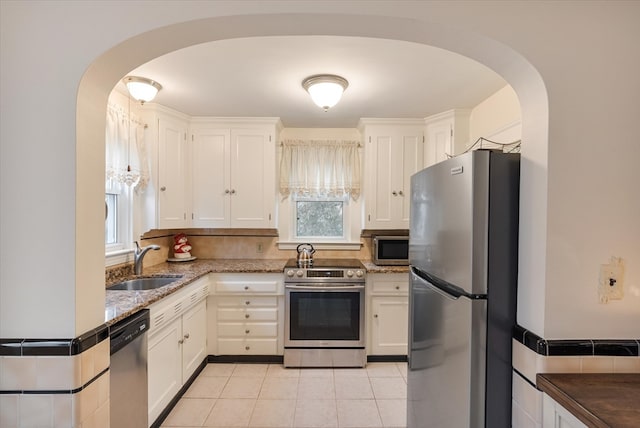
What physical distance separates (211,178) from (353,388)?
231 cm

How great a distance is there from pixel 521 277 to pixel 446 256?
11.1 inches

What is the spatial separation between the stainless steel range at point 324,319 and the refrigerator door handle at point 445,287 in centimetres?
133

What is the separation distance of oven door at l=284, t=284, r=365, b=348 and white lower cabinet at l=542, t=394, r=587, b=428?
193cm

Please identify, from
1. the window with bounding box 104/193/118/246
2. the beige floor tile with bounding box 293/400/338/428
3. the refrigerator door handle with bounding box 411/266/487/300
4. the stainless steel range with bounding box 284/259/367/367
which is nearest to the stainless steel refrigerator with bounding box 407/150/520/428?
the refrigerator door handle with bounding box 411/266/487/300

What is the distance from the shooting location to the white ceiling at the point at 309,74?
189 cm

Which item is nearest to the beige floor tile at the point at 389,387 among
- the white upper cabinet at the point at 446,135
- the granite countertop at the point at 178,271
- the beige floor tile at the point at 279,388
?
the beige floor tile at the point at 279,388

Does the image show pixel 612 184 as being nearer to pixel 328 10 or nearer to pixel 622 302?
pixel 622 302

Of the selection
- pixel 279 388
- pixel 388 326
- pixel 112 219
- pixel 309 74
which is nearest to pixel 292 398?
pixel 279 388

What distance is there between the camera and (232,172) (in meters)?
3.32

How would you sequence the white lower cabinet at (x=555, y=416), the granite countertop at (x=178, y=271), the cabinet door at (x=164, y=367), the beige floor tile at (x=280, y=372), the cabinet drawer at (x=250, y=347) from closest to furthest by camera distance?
the white lower cabinet at (x=555, y=416)
the granite countertop at (x=178, y=271)
the cabinet door at (x=164, y=367)
the beige floor tile at (x=280, y=372)
the cabinet drawer at (x=250, y=347)

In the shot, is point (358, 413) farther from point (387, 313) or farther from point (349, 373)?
point (387, 313)

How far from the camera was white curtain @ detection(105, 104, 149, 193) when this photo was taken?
2.38m

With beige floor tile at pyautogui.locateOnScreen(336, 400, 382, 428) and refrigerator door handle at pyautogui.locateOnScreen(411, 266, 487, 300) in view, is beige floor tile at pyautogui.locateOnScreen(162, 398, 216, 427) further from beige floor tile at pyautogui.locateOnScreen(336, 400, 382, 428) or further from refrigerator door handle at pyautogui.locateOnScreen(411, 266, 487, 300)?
refrigerator door handle at pyautogui.locateOnScreen(411, 266, 487, 300)

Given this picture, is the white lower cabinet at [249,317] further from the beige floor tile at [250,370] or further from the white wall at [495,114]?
the white wall at [495,114]
